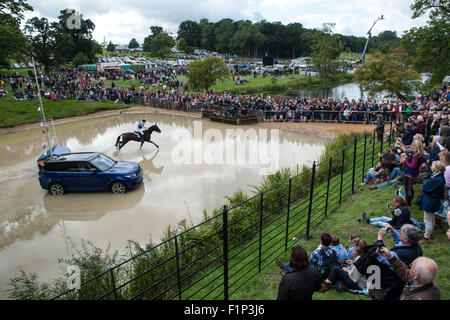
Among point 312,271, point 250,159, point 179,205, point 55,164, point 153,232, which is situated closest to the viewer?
point 312,271

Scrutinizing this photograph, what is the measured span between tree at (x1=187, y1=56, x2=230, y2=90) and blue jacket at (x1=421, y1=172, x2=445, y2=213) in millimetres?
30457

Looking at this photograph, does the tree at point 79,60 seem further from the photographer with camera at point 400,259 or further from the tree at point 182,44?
the photographer with camera at point 400,259

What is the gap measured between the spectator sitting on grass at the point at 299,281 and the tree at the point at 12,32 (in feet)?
102

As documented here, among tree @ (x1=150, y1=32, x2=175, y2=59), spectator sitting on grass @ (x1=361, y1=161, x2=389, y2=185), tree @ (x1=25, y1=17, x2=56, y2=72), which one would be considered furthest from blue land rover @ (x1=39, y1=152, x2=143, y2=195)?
tree @ (x1=150, y1=32, x2=175, y2=59)

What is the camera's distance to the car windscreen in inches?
500

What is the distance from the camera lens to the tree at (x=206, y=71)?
1356 inches

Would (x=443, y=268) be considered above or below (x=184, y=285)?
above

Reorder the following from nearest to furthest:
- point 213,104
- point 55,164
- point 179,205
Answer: point 179,205
point 55,164
point 213,104

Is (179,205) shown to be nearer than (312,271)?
No

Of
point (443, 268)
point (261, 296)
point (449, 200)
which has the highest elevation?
point (449, 200)
